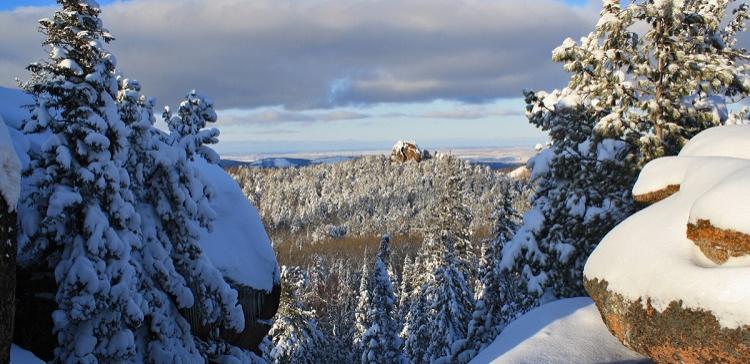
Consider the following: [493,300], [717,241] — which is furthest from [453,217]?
[717,241]

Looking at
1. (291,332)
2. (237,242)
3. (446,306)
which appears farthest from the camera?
(446,306)

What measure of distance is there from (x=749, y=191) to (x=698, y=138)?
3.63 metres

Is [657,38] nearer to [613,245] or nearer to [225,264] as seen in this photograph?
[613,245]

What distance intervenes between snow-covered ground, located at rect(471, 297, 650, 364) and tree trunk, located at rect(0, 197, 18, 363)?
624 cm

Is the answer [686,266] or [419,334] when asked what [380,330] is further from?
[686,266]

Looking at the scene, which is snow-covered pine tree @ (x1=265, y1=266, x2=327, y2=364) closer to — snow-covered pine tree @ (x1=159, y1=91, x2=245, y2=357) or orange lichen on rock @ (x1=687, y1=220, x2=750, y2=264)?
snow-covered pine tree @ (x1=159, y1=91, x2=245, y2=357)

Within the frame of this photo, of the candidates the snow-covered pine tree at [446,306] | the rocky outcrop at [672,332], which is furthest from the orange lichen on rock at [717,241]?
the snow-covered pine tree at [446,306]

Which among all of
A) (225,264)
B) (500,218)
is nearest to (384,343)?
(500,218)

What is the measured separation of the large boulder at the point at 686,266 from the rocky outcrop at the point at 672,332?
0.04ft

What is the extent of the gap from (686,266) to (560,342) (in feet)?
7.74

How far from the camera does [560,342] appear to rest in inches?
324

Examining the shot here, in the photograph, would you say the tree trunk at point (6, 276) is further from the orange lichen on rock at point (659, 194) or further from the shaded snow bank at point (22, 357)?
the orange lichen on rock at point (659, 194)

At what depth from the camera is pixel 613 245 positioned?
A: 8227mm

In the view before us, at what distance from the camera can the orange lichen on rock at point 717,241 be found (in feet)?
20.4
